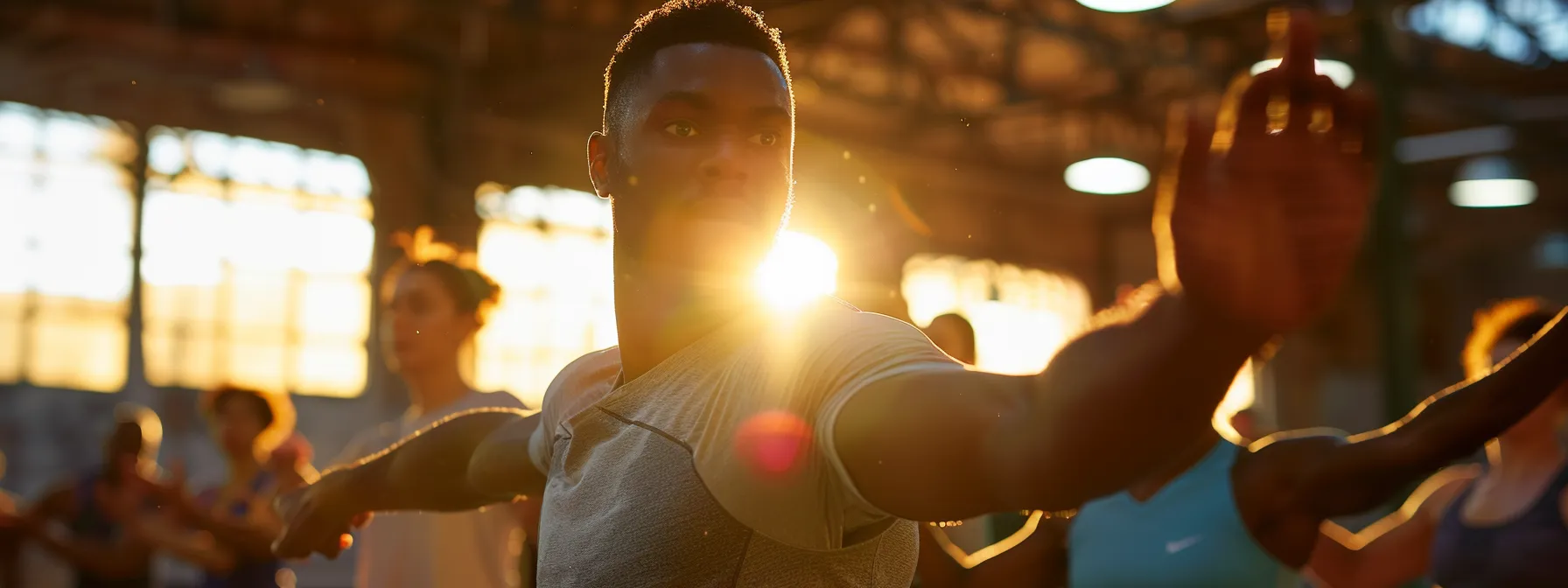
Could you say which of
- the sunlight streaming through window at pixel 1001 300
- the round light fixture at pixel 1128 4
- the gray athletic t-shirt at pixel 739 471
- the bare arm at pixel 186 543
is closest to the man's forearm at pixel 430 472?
the gray athletic t-shirt at pixel 739 471

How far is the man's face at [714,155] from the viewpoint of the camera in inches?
60.3

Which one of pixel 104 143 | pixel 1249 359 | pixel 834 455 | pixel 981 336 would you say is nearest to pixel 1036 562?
pixel 834 455

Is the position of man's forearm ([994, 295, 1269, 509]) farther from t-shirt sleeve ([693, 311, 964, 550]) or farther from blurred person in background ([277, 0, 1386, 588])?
t-shirt sleeve ([693, 311, 964, 550])

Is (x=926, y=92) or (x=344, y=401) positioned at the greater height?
(x=926, y=92)

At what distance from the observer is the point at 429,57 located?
14172 millimetres

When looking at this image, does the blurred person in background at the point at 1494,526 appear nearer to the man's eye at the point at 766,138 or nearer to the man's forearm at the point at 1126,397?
the man's eye at the point at 766,138

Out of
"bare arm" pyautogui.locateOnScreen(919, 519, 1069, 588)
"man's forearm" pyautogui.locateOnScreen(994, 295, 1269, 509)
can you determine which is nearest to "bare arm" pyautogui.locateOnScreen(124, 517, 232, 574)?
"bare arm" pyautogui.locateOnScreen(919, 519, 1069, 588)

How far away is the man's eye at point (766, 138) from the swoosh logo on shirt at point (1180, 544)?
5.48ft

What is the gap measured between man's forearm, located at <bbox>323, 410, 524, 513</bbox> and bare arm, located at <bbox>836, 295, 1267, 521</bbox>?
125cm

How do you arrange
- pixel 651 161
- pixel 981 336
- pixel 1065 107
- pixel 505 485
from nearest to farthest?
pixel 651 161, pixel 505 485, pixel 1065 107, pixel 981 336

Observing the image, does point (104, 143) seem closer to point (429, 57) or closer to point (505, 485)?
point (429, 57)

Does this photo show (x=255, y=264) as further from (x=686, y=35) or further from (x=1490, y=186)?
(x=1490, y=186)

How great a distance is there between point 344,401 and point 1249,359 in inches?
535

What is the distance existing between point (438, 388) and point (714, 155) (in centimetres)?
276
